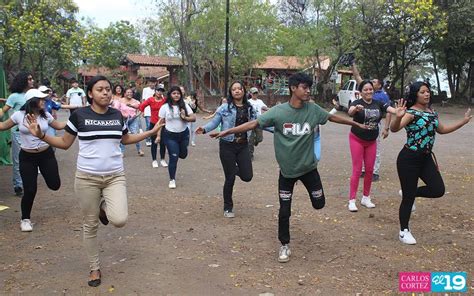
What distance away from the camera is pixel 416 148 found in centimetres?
522

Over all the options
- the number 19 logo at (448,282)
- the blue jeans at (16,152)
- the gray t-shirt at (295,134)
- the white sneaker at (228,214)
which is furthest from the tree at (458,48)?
the number 19 logo at (448,282)

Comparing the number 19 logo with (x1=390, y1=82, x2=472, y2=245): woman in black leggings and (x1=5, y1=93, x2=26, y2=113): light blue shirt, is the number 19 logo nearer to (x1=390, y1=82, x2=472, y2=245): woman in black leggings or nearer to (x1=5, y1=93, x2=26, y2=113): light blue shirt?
(x1=390, y1=82, x2=472, y2=245): woman in black leggings

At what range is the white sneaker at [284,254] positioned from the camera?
4.78m

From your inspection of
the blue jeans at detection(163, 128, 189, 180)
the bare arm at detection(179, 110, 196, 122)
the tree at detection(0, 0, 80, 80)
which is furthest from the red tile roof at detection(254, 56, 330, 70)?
the bare arm at detection(179, 110, 196, 122)

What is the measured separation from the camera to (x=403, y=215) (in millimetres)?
5352

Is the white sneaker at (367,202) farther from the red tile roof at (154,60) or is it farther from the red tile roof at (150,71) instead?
the red tile roof at (150,71)

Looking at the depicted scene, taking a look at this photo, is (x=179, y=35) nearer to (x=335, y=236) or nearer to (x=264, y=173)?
(x=264, y=173)

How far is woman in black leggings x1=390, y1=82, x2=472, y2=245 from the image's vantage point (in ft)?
17.1

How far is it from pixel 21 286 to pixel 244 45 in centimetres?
2653

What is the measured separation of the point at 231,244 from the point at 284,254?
2.46 ft

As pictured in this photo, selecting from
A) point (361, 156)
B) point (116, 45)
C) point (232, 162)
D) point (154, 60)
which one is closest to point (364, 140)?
point (361, 156)

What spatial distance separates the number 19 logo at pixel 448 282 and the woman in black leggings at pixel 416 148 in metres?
0.87

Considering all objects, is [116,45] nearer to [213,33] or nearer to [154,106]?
[213,33]
